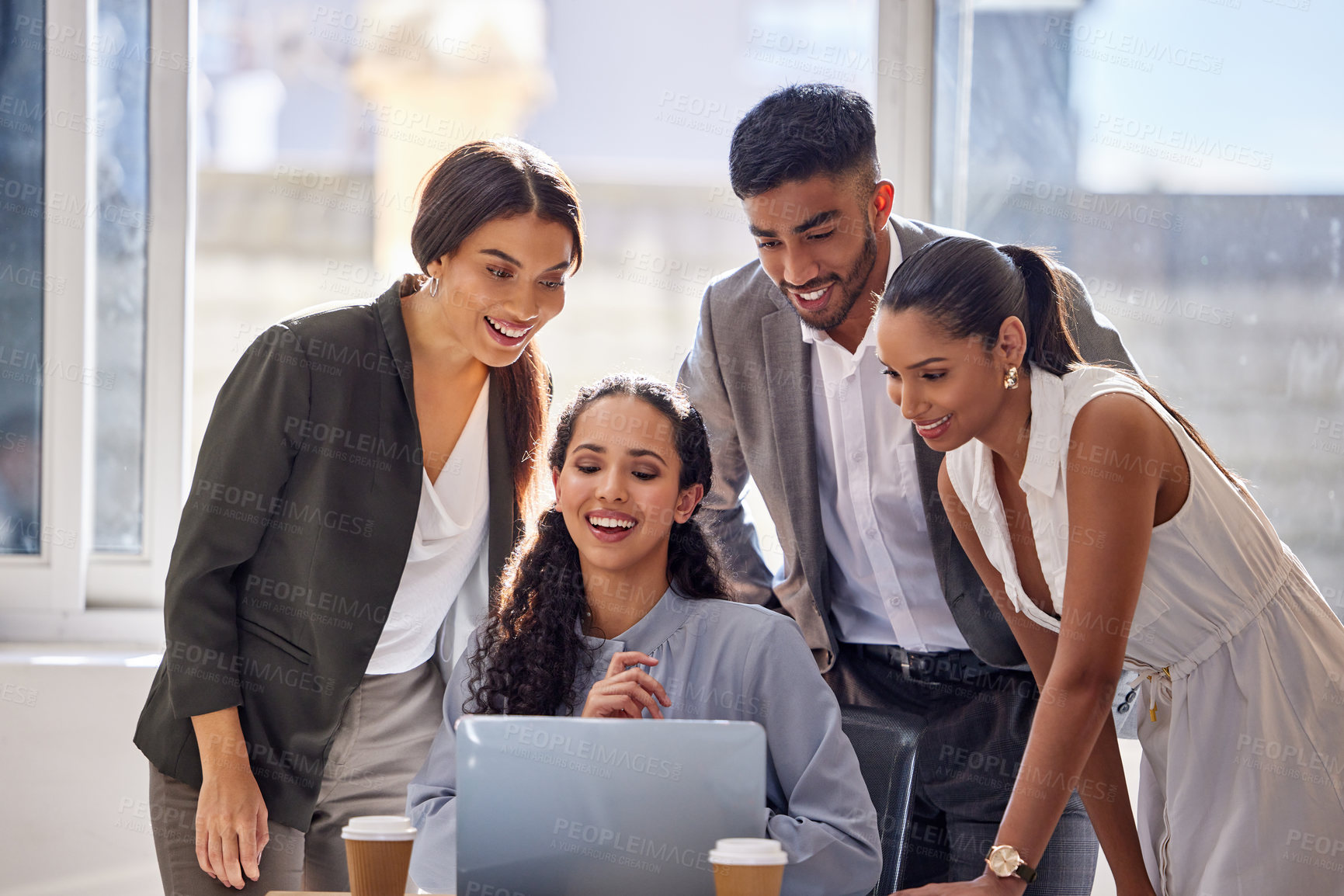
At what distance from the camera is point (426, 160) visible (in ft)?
10.2

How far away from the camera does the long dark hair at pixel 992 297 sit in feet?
4.42

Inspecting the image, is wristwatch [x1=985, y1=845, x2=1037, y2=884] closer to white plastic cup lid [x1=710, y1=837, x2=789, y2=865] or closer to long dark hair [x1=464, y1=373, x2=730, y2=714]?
white plastic cup lid [x1=710, y1=837, x2=789, y2=865]

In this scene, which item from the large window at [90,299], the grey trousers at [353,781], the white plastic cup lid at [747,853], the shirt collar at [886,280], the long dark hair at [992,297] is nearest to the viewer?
the white plastic cup lid at [747,853]

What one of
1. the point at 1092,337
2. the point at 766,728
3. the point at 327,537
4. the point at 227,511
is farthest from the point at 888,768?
the point at 227,511

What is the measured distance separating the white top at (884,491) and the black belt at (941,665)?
0.6 inches

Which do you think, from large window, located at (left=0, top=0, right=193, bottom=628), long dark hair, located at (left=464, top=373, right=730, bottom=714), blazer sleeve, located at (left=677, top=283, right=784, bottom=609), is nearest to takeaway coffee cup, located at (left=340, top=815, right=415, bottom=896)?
long dark hair, located at (left=464, top=373, right=730, bottom=714)

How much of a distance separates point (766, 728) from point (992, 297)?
613 millimetres

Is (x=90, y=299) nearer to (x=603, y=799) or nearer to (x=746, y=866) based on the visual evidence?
Result: (x=603, y=799)

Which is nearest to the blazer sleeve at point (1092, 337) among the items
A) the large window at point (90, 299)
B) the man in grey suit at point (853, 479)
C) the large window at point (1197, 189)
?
the man in grey suit at point (853, 479)

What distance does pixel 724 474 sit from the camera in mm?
1984

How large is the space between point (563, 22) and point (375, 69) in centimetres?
52

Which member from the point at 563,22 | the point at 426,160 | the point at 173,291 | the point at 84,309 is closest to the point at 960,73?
the point at 563,22

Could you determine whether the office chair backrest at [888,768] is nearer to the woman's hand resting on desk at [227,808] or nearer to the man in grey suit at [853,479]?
the man in grey suit at [853,479]

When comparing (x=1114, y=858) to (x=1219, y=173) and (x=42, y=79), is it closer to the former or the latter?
(x=1219, y=173)
